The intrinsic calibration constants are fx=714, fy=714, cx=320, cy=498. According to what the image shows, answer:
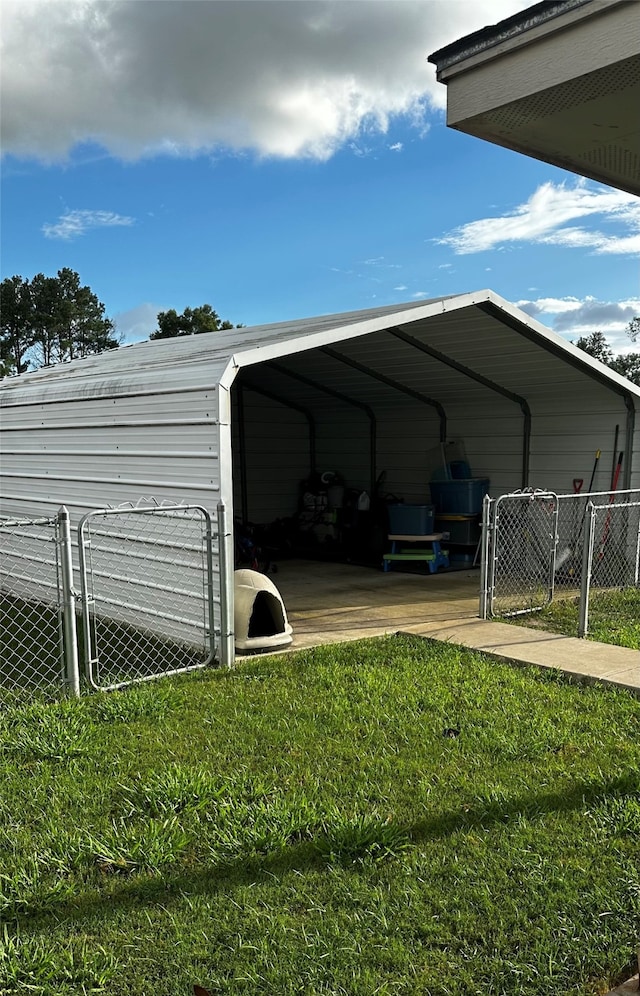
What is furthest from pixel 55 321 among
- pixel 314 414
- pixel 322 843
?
pixel 322 843

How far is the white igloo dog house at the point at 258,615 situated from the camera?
588 cm

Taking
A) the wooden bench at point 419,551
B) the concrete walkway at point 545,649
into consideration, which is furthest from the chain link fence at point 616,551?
the concrete walkway at point 545,649

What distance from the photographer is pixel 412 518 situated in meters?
10.4

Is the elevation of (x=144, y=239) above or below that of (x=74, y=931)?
above

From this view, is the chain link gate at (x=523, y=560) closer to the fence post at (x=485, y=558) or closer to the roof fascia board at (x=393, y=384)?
the fence post at (x=485, y=558)

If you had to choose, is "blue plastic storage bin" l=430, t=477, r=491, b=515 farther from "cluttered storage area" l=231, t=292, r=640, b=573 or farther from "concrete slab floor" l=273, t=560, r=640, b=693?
"concrete slab floor" l=273, t=560, r=640, b=693

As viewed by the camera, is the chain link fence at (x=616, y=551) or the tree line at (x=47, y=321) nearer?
the chain link fence at (x=616, y=551)

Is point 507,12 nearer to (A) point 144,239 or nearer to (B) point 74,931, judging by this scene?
(B) point 74,931

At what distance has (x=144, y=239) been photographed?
2141cm

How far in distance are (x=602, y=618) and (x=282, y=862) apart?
5.18m

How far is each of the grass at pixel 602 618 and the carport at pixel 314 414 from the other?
187 centimetres

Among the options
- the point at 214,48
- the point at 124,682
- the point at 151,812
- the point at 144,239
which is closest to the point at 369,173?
the point at 214,48

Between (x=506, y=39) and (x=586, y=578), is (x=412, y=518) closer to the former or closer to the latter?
(x=586, y=578)

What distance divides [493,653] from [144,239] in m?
19.2
